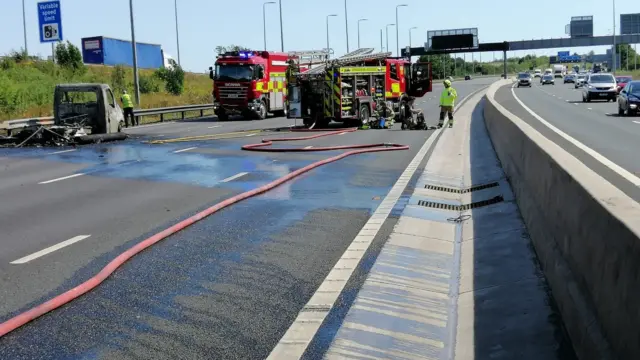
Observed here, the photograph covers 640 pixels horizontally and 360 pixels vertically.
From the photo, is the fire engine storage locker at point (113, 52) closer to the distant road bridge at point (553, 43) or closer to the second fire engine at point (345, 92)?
the distant road bridge at point (553, 43)

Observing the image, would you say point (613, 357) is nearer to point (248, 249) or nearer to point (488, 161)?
point (248, 249)

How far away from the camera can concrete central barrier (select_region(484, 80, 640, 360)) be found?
3.61 meters

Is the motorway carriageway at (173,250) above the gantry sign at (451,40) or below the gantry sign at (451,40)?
below

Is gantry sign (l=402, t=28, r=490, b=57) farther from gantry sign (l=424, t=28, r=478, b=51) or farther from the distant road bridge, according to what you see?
the distant road bridge

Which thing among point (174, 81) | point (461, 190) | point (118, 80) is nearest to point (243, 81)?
point (118, 80)

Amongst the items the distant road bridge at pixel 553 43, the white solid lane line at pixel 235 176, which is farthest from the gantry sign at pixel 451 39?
the white solid lane line at pixel 235 176

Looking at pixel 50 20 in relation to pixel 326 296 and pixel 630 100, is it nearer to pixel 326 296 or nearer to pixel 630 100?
pixel 630 100

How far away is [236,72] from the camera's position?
37719 mm

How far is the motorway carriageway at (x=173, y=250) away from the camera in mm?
5289

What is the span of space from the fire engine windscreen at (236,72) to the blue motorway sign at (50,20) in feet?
28.0

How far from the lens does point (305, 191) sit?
41.4 feet

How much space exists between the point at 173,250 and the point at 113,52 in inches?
3125

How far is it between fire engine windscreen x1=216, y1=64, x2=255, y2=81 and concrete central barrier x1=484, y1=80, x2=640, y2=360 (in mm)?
30920

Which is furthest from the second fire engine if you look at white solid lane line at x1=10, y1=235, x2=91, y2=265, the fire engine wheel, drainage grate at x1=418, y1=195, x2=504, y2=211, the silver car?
white solid lane line at x1=10, y1=235, x2=91, y2=265
